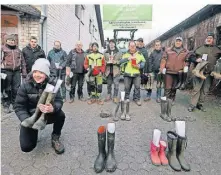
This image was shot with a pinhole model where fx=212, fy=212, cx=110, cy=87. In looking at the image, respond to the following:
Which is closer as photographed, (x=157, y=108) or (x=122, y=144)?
(x=122, y=144)

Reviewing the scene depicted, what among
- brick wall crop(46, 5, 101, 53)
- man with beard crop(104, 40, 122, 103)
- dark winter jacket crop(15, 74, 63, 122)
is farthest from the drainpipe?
dark winter jacket crop(15, 74, 63, 122)

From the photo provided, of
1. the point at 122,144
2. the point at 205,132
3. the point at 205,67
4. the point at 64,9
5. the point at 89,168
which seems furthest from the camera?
the point at 64,9

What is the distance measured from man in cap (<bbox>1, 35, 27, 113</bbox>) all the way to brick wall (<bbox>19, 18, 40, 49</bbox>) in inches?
64.9

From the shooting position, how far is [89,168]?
2729 millimetres

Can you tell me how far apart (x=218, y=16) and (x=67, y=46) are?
6.40 m

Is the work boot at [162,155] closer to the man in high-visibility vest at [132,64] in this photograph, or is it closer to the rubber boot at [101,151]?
the rubber boot at [101,151]

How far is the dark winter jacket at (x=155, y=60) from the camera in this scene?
6.03 m

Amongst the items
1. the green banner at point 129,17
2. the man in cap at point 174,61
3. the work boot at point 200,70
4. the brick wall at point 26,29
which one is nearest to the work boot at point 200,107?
the man in cap at point 174,61

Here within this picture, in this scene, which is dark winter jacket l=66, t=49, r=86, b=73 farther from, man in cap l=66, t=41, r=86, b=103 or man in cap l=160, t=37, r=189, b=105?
man in cap l=160, t=37, r=189, b=105

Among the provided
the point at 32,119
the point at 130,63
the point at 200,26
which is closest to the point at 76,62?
the point at 130,63

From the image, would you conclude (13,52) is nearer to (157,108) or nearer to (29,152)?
(29,152)

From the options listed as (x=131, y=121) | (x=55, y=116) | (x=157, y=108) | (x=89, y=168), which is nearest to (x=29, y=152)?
(x=55, y=116)

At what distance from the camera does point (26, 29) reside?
6.21 m

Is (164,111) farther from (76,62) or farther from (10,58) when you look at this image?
(10,58)
